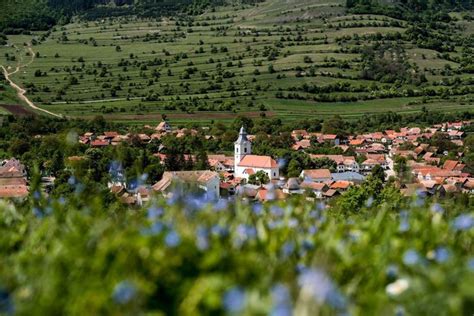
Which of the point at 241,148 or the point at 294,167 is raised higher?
the point at 241,148

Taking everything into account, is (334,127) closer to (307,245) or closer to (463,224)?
(463,224)

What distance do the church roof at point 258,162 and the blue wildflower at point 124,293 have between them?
55216mm

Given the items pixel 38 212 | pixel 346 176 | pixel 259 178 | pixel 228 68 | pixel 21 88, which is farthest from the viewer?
pixel 228 68

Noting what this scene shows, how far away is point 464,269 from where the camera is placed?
2.72m

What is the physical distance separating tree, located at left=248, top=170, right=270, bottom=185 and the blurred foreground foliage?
4673cm

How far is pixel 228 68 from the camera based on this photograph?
339 feet

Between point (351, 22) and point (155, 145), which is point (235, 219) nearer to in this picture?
point (155, 145)

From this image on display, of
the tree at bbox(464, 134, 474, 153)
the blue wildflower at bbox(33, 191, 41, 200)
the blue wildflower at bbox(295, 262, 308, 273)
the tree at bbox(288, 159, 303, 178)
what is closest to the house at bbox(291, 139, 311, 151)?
the tree at bbox(288, 159, 303, 178)

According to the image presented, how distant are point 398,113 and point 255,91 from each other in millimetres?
19197

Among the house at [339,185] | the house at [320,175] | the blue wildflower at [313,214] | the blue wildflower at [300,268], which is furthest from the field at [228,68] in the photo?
the blue wildflower at [300,268]

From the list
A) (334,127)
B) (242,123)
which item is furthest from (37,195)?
(334,127)

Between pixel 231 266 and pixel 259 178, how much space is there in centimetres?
4876

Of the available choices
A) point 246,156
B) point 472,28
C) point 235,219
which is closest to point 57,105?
point 246,156

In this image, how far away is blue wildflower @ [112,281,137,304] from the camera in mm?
2113
